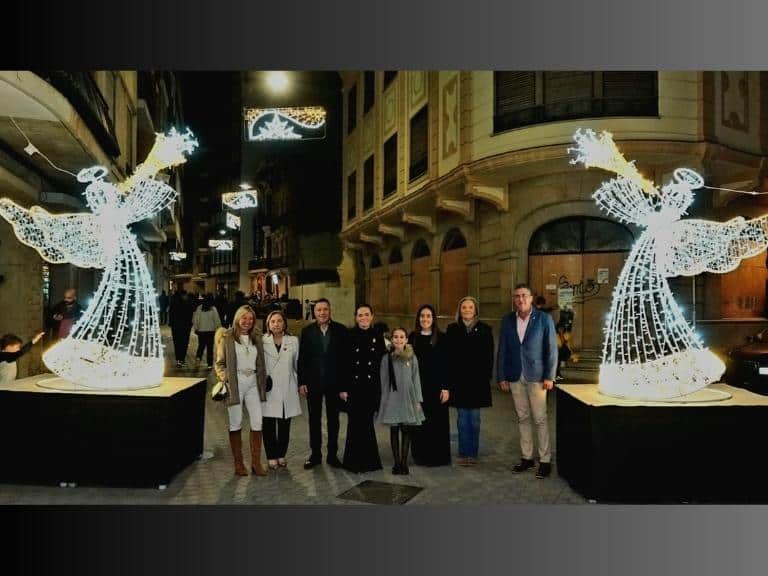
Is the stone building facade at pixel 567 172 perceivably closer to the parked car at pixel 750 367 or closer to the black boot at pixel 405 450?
the parked car at pixel 750 367

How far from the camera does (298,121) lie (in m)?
15.8

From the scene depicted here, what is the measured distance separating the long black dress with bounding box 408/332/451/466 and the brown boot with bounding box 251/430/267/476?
1605mm

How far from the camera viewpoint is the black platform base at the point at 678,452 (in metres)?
4.88

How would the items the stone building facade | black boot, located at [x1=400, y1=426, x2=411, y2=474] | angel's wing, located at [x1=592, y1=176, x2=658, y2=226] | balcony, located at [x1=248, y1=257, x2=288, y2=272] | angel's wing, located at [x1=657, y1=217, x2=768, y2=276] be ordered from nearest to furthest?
angel's wing, located at [x1=657, y1=217, x2=768, y2=276], angel's wing, located at [x1=592, y1=176, x2=658, y2=226], black boot, located at [x1=400, y1=426, x2=411, y2=474], the stone building facade, balcony, located at [x1=248, y1=257, x2=288, y2=272]

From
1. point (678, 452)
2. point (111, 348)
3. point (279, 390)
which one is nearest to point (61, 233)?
point (111, 348)

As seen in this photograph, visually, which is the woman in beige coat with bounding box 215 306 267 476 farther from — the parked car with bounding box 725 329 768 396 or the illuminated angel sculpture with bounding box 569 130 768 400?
the parked car with bounding box 725 329 768 396

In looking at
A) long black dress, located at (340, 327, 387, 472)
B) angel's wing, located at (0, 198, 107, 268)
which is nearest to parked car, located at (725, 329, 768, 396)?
long black dress, located at (340, 327, 387, 472)

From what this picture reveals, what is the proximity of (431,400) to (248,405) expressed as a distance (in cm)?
188

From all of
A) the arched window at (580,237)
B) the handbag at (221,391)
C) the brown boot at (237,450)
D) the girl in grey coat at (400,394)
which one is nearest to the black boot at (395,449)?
the girl in grey coat at (400,394)

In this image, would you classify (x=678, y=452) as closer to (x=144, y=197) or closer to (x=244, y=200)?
(x=144, y=197)

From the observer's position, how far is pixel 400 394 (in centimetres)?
580

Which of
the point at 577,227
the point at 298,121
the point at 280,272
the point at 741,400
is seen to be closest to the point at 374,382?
the point at 741,400

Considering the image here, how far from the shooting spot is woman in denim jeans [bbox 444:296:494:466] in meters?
6.04

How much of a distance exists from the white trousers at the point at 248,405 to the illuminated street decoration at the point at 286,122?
10.7 meters
